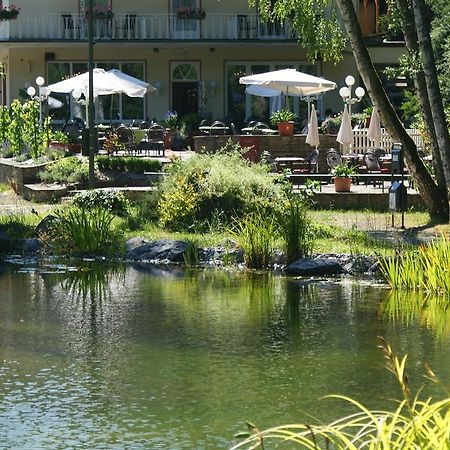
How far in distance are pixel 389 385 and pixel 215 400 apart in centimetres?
167

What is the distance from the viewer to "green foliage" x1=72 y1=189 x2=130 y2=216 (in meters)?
23.5

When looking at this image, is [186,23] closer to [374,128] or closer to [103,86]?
[103,86]

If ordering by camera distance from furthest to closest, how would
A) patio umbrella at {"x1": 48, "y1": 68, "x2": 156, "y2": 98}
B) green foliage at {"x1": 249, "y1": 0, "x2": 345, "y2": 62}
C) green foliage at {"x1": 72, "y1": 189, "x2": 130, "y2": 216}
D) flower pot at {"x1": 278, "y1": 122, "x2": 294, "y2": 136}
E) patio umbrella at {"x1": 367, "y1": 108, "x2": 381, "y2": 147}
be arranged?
patio umbrella at {"x1": 48, "y1": 68, "x2": 156, "y2": 98}
flower pot at {"x1": 278, "y1": 122, "x2": 294, "y2": 136}
patio umbrella at {"x1": 367, "y1": 108, "x2": 381, "y2": 147}
green foliage at {"x1": 72, "y1": 189, "x2": 130, "y2": 216}
green foliage at {"x1": 249, "y1": 0, "x2": 345, "y2": 62}

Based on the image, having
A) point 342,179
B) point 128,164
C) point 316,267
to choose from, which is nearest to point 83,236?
point 316,267

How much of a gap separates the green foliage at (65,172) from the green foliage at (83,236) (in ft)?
19.0

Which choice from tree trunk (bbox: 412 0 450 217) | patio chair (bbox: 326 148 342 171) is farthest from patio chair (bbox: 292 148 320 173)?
tree trunk (bbox: 412 0 450 217)

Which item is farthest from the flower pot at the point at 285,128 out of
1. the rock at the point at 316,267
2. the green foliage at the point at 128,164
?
the rock at the point at 316,267

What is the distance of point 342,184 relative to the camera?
2538 centimetres

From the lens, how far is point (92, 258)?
2103 cm

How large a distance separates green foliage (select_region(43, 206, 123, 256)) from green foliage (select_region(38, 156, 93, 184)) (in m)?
5.80

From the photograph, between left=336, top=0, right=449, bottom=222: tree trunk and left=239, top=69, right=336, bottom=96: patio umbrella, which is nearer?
left=336, top=0, right=449, bottom=222: tree trunk

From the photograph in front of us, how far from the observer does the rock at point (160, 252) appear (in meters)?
20.8

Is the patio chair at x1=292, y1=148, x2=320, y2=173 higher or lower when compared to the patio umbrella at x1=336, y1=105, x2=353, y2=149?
lower

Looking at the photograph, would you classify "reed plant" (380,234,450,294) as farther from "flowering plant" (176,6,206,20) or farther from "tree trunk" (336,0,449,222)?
"flowering plant" (176,6,206,20)
